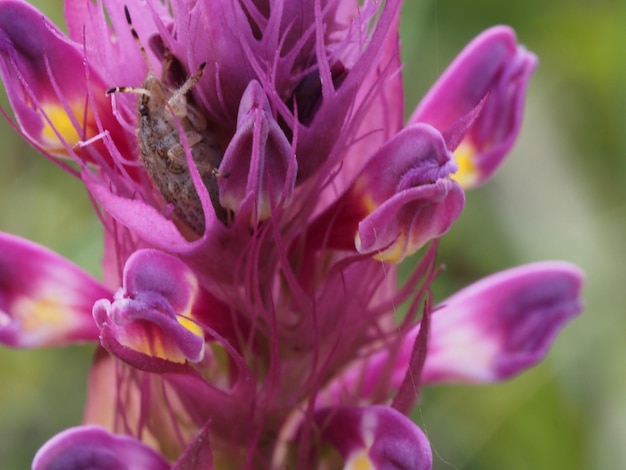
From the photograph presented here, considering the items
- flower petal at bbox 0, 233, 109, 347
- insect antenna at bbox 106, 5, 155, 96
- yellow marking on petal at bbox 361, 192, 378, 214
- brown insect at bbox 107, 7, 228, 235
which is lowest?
flower petal at bbox 0, 233, 109, 347

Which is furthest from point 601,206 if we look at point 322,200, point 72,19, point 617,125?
point 72,19

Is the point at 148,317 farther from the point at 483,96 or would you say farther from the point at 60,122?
the point at 483,96

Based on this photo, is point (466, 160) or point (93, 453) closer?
point (93, 453)

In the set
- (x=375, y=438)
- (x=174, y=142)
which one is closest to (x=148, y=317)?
(x=174, y=142)

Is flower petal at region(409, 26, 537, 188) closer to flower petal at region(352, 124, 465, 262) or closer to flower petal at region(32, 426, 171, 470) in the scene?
flower petal at region(352, 124, 465, 262)

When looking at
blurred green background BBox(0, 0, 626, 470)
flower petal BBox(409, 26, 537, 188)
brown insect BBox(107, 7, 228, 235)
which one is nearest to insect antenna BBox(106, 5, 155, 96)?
brown insect BBox(107, 7, 228, 235)

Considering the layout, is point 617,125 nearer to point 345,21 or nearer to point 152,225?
point 345,21

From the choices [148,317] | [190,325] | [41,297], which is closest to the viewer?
[148,317]
